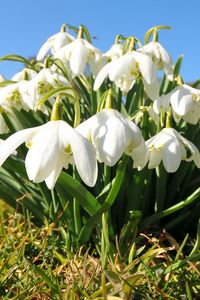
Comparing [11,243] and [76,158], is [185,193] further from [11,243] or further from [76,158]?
[76,158]

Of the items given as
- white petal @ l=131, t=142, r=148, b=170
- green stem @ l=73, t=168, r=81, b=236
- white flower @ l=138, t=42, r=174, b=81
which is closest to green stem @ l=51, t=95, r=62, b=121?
white petal @ l=131, t=142, r=148, b=170

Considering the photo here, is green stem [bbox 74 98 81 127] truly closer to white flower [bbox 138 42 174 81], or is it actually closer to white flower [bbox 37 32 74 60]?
white flower [bbox 138 42 174 81]

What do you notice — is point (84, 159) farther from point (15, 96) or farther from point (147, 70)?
point (15, 96)

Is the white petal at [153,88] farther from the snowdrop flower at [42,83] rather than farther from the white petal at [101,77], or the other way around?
the snowdrop flower at [42,83]

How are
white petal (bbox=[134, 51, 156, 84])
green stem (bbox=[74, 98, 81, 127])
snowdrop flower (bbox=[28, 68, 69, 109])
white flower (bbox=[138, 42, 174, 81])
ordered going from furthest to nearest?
white flower (bbox=[138, 42, 174, 81]) → snowdrop flower (bbox=[28, 68, 69, 109]) → white petal (bbox=[134, 51, 156, 84]) → green stem (bbox=[74, 98, 81, 127])

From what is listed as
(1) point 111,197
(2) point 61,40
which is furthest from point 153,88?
(2) point 61,40

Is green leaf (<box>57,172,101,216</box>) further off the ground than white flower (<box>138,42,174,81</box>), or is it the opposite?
white flower (<box>138,42,174,81</box>)
